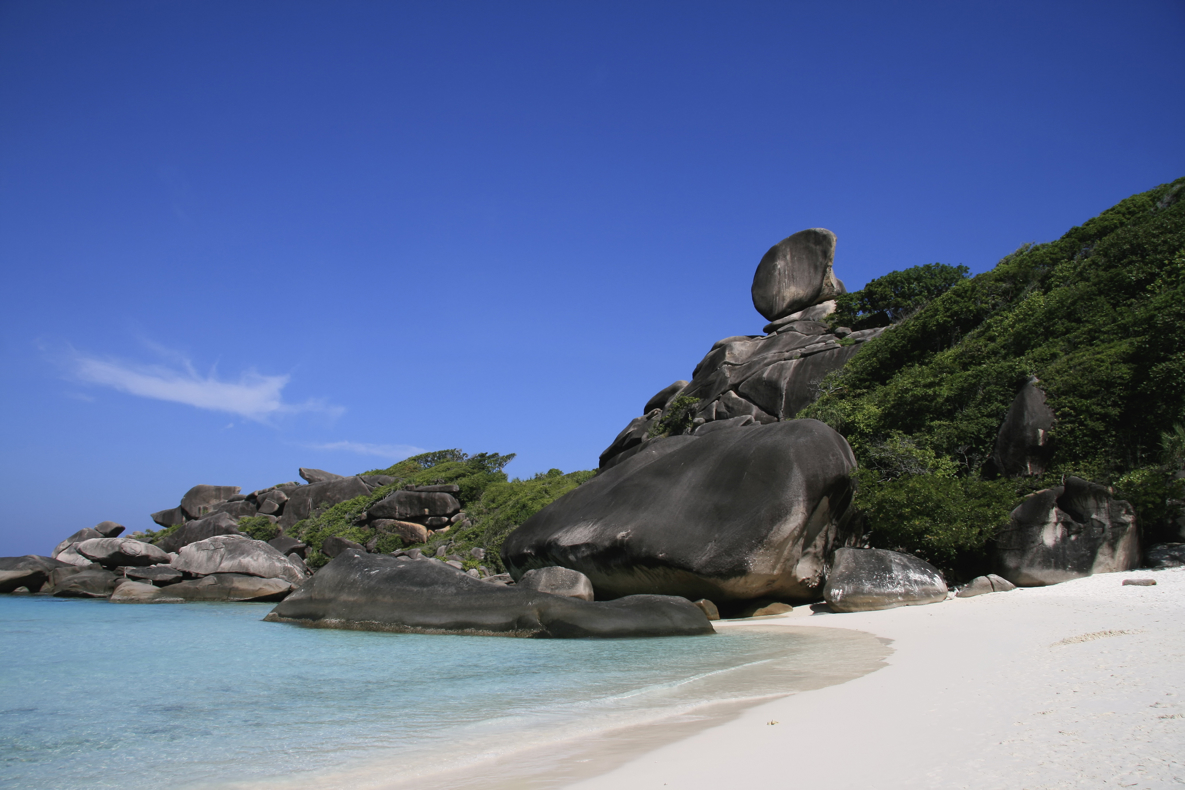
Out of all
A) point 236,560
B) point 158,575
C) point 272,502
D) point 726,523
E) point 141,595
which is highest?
point 272,502

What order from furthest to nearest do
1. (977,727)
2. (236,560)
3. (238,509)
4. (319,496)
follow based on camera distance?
(238,509) < (319,496) < (236,560) < (977,727)

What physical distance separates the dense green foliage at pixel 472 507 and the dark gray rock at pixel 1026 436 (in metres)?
14.4

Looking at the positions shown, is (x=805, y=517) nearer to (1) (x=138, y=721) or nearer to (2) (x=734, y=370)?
(1) (x=138, y=721)

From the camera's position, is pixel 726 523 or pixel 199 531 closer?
pixel 726 523

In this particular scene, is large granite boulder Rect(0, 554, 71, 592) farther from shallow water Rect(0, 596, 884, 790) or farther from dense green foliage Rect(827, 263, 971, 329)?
dense green foliage Rect(827, 263, 971, 329)

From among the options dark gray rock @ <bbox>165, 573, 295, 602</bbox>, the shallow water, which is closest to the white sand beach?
the shallow water

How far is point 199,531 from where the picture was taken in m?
31.7

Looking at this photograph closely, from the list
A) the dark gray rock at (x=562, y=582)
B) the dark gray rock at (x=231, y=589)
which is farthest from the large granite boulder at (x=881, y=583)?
the dark gray rock at (x=231, y=589)

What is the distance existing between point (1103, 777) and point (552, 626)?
24.3 ft

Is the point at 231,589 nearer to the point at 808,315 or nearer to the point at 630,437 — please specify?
the point at 630,437

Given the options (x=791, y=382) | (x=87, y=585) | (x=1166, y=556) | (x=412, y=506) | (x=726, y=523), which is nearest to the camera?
(x=1166, y=556)

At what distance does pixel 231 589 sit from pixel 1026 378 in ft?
62.4

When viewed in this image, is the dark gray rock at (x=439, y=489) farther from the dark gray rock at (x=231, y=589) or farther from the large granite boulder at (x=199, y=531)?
the dark gray rock at (x=231, y=589)

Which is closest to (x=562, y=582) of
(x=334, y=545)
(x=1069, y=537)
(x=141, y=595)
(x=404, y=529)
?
(x=1069, y=537)
